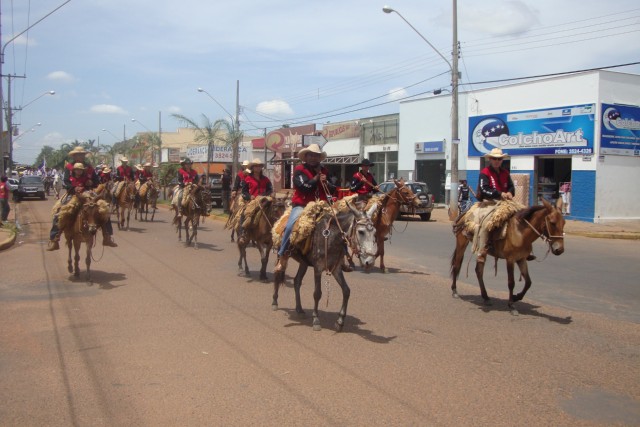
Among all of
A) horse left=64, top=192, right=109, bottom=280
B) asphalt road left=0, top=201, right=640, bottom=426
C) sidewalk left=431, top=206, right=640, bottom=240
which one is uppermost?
horse left=64, top=192, right=109, bottom=280

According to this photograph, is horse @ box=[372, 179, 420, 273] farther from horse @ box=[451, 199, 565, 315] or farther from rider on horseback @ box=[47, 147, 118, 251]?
rider on horseback @ box=[47, 147, 118, 251]

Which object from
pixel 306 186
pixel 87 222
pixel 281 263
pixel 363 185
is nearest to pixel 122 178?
pixel 87 222

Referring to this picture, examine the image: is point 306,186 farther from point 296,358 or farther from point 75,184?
point 75,184

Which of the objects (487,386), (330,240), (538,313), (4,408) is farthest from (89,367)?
(538,313)

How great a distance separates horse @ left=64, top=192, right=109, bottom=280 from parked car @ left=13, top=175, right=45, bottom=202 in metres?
34.8

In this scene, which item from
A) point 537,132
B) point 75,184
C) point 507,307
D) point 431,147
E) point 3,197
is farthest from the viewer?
point 431,147

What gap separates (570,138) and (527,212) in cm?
2170

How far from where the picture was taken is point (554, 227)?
28.3ft

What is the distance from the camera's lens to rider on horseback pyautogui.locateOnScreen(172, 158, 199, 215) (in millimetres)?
17152

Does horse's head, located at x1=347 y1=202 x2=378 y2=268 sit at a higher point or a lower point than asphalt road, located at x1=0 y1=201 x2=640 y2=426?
higher

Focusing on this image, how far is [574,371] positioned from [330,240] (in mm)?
3323

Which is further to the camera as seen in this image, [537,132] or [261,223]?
[537,132]

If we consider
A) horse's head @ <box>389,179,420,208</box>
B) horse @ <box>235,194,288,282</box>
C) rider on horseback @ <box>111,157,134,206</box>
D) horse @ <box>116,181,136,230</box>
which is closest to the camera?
horse @ <box>235,194,288,282</box>

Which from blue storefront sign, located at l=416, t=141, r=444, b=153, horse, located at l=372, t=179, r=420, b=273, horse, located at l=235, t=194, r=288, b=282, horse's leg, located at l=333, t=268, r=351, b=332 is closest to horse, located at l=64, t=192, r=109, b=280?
horse, located at l=235, t=194, r=288, b=282
